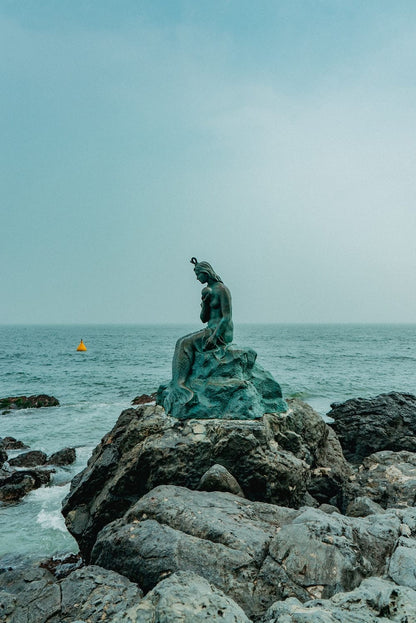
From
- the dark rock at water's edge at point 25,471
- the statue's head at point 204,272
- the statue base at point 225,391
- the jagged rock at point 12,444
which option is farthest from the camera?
the jagged rock at point 12,444

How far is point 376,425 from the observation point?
1258 centimetres

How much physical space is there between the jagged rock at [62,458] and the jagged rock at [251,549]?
8.61 meters

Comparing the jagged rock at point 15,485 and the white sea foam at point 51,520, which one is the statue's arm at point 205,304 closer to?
the white sea foam at point 51,520

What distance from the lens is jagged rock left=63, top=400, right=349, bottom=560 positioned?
7188 millimetres

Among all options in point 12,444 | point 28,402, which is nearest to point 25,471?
point 12,444

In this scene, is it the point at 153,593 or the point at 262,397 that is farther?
the point at 262,397

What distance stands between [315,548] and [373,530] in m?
0.86

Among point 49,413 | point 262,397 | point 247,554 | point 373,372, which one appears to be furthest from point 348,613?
point 373,372

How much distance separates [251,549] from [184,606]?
1.34 m

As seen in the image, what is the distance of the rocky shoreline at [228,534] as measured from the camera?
147 inches

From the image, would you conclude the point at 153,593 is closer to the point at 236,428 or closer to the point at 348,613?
the point at 348,613

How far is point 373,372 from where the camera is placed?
35938 millimetres

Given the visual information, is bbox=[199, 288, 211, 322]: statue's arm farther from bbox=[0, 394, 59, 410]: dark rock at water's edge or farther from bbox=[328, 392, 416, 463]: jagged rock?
bbox=[0, 394, 59, 410]: dark rock at water's edge

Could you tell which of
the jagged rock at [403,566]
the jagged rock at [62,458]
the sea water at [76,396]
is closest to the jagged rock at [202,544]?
the jagged rock at [403,566]
